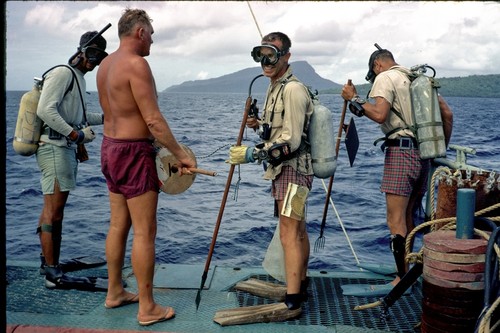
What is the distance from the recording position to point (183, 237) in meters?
11.5

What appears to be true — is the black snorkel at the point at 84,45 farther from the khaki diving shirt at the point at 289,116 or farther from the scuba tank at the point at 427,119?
the scuba tank at the point at 427,119

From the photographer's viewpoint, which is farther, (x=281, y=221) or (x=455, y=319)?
(x=281, y=221)

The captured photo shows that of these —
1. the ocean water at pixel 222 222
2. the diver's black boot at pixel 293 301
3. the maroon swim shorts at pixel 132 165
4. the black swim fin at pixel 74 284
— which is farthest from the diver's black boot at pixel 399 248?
the black swim fin at pixel 74 284

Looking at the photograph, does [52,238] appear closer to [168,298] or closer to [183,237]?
[168,298]

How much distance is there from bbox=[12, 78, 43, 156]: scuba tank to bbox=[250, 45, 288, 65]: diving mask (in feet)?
7.38

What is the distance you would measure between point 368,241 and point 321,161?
20.9 feet

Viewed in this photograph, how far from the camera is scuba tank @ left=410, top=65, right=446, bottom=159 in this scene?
5.52 metres

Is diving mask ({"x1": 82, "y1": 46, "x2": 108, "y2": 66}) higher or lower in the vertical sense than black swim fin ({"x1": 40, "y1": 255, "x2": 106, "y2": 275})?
higher

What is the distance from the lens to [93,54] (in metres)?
5.91

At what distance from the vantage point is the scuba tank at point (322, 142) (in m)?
5.17

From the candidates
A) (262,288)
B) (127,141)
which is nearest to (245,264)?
(262,288)

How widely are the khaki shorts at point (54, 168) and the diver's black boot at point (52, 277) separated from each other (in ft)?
2.43

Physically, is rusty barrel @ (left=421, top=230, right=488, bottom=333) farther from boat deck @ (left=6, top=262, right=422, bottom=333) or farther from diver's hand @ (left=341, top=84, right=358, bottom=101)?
diver's hand @ (left=341, top=84, right=358, bottom=101)

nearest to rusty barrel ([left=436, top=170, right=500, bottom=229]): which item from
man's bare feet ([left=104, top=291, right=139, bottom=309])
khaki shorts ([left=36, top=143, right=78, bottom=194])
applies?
man's bare feet ([left=104, top=291, right=139, bottom=309])
